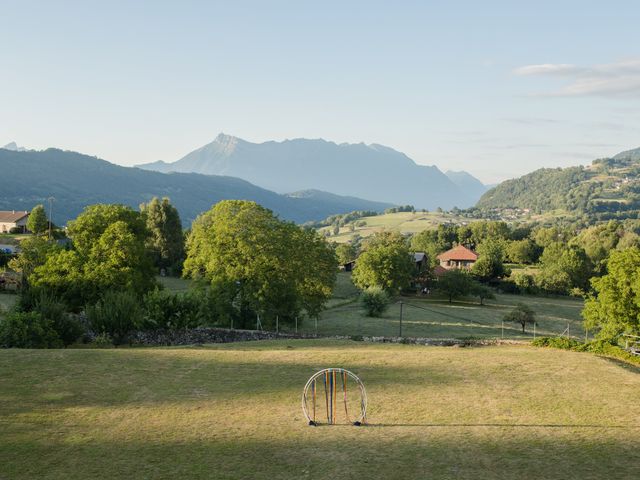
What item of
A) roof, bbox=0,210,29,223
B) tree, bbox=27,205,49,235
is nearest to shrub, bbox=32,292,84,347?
tree, bbox=27,205,49,235

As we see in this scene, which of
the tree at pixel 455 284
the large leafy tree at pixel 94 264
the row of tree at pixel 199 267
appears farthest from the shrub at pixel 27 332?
the tree at pixel 455 284

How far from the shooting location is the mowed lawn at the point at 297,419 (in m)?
18.6

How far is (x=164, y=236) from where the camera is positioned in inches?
4205

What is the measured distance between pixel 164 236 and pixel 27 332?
69245 millimetres

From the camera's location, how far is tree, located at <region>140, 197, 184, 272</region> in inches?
4166

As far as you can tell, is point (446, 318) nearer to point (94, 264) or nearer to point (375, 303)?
point (375, 303)

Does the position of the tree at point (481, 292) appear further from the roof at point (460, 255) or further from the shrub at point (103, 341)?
the shrub at point (103, 341)

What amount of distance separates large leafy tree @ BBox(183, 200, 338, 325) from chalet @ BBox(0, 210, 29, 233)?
84.5 m

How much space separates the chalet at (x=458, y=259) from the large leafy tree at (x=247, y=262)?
8703 centimetres

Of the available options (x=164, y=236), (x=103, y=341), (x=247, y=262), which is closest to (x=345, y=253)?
(x=164, y=236)

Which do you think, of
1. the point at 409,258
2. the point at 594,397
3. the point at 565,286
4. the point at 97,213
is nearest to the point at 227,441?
the point at 594,397

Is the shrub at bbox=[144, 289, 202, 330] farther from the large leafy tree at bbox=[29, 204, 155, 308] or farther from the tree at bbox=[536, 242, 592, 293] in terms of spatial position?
the tree at bbox=[536, 242, 592, 293]

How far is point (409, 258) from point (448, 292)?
9.15 meters

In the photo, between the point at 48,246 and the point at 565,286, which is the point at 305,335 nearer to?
the point at 48,246
